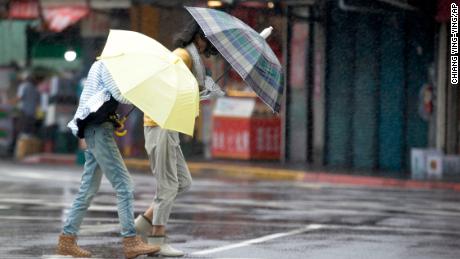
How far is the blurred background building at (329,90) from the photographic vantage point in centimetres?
2431

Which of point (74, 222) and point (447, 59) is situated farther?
point (447, 59)

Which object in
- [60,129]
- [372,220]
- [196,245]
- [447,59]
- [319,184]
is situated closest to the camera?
[196,245]

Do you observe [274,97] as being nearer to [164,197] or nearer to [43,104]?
[164,197]

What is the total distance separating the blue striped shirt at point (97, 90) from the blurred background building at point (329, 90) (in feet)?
44.0

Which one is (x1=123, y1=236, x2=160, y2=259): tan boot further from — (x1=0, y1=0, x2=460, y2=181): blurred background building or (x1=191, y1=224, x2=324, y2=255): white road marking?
(x1=0, y1=0, x2=460, y2=181): blurred background building

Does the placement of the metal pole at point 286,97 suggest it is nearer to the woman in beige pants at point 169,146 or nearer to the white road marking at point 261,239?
the white road marking at point 261,239

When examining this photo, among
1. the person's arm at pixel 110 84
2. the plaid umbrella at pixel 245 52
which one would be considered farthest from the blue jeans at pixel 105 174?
the plaid umbrella at pixel 245 52

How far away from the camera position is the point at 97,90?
10.0m

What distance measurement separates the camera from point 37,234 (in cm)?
1213

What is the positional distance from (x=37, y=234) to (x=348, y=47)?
46.5ft

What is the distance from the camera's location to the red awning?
2866cm

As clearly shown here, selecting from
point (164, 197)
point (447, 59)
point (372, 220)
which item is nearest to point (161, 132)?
point (164, 197)

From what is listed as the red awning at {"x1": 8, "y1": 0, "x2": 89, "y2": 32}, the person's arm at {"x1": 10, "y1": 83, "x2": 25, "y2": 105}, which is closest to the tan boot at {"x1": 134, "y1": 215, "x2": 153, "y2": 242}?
the red awning at {"x1": 8, "y1": 0, "x2": 89, "y2": 32}

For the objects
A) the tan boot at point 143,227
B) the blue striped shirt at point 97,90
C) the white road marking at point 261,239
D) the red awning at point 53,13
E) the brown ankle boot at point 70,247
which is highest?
the red awning at point 53,13
